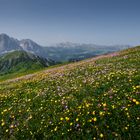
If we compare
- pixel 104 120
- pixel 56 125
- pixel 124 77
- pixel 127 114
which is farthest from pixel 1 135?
pixel 124 77

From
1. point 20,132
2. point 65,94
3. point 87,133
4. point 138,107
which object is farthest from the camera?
point 65,94

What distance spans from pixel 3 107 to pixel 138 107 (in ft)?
31.5

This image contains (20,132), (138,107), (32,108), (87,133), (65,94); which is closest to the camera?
(87,133)

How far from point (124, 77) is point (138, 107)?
6601mm

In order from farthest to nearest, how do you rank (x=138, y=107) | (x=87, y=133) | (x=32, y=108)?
1. (x=32, y=108)
2. (x=138, y=107)
3. (x=87, y=133)

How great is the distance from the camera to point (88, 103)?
1387 centimetres

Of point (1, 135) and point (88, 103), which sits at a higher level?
point (88, 103)

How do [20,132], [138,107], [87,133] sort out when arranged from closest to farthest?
[87,133], [138,107], [20,132]

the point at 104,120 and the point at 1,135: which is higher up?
the point at 104,120

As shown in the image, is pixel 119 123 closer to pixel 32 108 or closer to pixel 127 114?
pixel 127 114

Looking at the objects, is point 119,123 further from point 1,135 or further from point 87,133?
point 1,135

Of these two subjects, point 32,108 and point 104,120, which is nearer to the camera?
point 104,120

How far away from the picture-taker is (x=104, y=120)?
11.6 metres

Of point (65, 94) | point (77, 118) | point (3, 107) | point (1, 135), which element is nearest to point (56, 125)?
point (77, 118)
